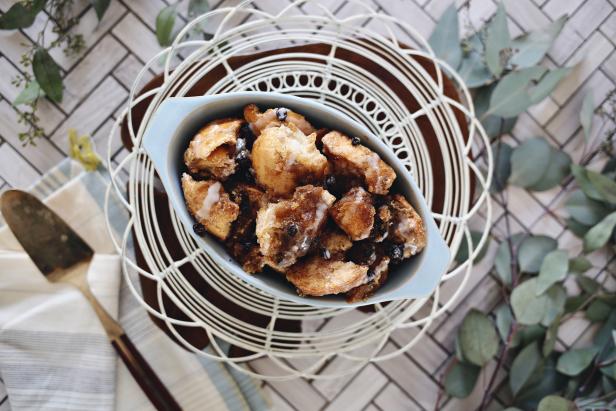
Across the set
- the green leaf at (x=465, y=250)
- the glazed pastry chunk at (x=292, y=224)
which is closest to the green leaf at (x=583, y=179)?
the green leaf at (x=465, y=250)

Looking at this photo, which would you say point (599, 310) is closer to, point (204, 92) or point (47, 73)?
point (204, 92)

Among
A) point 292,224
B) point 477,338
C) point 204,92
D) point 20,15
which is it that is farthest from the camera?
point 477,338

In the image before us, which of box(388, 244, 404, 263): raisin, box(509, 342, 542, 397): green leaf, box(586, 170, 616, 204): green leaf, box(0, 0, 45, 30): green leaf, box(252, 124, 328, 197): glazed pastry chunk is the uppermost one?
box(0, 0, 45, 30): green leaf

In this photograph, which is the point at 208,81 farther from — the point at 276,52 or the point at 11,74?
the point at 11,74

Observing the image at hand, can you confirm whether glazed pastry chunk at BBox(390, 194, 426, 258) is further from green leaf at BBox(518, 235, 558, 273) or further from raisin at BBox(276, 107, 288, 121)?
green leaf at BBox(518, 235, 558, 273)

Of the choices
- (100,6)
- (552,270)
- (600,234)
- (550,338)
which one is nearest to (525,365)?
(550,338)

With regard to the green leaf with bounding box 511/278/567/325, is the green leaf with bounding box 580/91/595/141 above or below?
above

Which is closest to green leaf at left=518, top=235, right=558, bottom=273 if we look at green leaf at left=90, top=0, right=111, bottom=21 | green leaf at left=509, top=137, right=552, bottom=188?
green leaf at left=509, top=137, right=552, bottom=188
